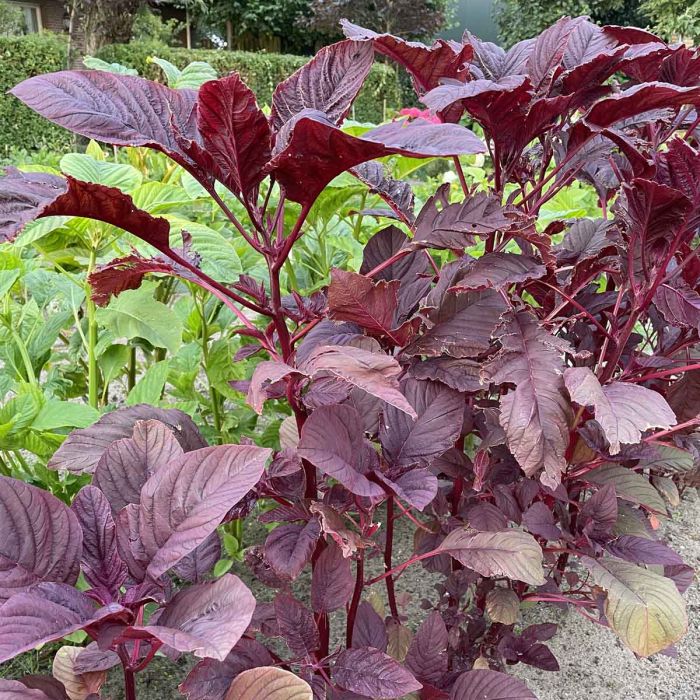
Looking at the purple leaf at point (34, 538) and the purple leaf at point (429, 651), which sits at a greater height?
the purple leaf at point (34, 538)

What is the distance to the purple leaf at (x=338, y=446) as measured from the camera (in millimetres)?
611

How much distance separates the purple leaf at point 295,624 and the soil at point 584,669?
423 mm

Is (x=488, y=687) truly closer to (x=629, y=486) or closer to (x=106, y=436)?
(x=629, y=486)

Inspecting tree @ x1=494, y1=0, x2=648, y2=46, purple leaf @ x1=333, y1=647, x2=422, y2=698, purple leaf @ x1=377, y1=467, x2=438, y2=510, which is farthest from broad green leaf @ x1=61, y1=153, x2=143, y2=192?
tree @ x1=494, y1=0, x2=648, y2=46

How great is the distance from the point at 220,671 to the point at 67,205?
0.52 meters

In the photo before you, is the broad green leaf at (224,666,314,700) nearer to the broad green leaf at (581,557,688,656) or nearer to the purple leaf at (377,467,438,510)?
the purple leaf at (377,467,438,510)

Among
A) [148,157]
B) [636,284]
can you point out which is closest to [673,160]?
[636,284]

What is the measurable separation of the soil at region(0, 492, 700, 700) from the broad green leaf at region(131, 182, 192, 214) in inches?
31.2

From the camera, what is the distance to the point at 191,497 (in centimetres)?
56

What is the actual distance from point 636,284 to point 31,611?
0.73 metres

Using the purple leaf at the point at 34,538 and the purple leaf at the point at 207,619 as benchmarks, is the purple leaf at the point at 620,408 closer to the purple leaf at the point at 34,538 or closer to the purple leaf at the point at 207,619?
the purple leaf at the point at 207,619

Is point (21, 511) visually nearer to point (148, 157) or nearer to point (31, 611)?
point (31, 611)

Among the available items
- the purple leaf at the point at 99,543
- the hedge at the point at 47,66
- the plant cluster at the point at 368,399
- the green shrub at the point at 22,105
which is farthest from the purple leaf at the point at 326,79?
the green shrub at the point at 22,105

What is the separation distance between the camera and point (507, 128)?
2.54 ft
